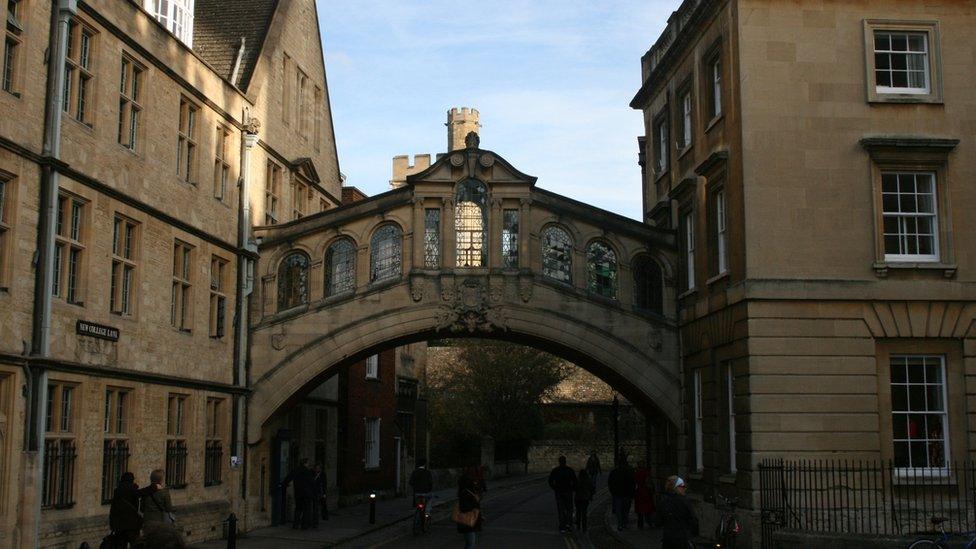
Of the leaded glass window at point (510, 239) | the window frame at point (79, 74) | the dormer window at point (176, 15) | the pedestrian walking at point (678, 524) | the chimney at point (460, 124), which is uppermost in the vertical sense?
the chimney at point (460, 124)

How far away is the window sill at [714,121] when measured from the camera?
22188 mm

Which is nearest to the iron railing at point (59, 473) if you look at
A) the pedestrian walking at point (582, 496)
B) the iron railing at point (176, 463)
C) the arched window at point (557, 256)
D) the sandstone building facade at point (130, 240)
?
the sandstone building facade at point (130, 240)

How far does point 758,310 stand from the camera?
66.2ft

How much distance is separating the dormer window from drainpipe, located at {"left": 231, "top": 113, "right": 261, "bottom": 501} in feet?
7.59

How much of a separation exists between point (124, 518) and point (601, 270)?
13.8 meters

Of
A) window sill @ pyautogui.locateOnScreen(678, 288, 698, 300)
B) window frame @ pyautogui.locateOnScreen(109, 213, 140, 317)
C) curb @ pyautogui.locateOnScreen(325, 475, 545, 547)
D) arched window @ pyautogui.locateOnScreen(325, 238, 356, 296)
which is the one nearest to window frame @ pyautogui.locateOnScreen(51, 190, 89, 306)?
window frame @ pyautogui.locateOnScreen(109, 213, 140, 317)

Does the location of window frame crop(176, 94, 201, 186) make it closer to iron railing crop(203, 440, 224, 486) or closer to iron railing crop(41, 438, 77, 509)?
iron railing crop(203, 440, 224, 486)

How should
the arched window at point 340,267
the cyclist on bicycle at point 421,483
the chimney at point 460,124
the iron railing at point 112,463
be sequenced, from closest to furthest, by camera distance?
the iron railing at point 112,463
the cyclist on bicycle at point 421,483
the arched window at point 340,267
the chimney at point 460,124

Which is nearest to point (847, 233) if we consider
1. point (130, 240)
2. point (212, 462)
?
point (130, 240)

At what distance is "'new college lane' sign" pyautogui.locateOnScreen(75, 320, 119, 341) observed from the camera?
18.3m

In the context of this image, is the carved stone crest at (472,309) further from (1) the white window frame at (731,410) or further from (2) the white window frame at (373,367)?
(2) the white window frame at (373,367)

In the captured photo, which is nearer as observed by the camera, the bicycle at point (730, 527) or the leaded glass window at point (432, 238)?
the bicycle at point (730, 527)

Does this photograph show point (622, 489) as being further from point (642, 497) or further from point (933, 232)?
point (933, 232)

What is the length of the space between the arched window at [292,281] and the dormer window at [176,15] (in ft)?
18.0
